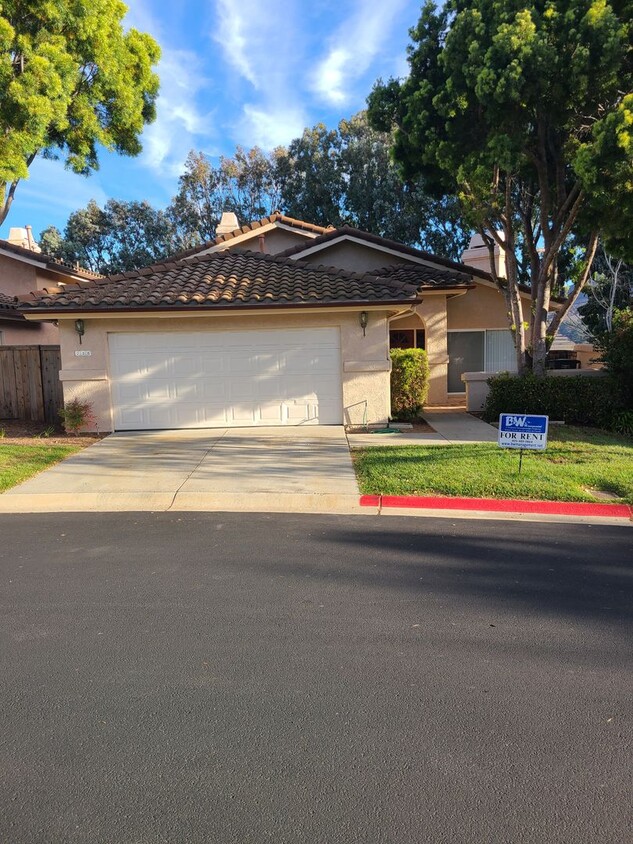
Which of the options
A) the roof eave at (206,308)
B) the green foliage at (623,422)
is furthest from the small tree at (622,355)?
the roof eave at (206,308)

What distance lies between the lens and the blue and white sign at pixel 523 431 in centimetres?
820

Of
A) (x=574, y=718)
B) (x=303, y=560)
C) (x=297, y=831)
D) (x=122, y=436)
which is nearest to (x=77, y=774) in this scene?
(x=297, y=831)

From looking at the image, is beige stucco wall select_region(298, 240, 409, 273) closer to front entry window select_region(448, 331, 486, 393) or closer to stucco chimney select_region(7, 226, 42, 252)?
front entry window select_region(448, 331, 486, 393)

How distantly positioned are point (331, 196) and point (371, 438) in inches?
1052

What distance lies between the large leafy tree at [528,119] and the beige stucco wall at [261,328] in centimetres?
391

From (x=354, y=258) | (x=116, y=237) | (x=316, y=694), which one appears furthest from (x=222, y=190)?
(x=316, y=694)

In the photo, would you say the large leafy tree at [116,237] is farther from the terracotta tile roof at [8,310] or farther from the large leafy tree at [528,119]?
the large leafy tree at [528,119]

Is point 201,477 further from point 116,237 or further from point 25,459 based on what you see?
point 116,237

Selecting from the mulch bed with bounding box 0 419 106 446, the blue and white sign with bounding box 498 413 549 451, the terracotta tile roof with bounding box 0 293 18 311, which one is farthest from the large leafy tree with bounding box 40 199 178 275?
the blue and white sign with bounding box 498 413 549 451

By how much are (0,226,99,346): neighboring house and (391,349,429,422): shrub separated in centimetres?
1183

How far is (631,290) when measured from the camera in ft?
88.3

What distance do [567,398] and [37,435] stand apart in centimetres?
1146

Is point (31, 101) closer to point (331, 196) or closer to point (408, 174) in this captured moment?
point (408, 174)

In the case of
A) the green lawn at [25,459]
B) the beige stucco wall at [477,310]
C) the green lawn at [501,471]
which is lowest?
the green lawn at [501,471]
